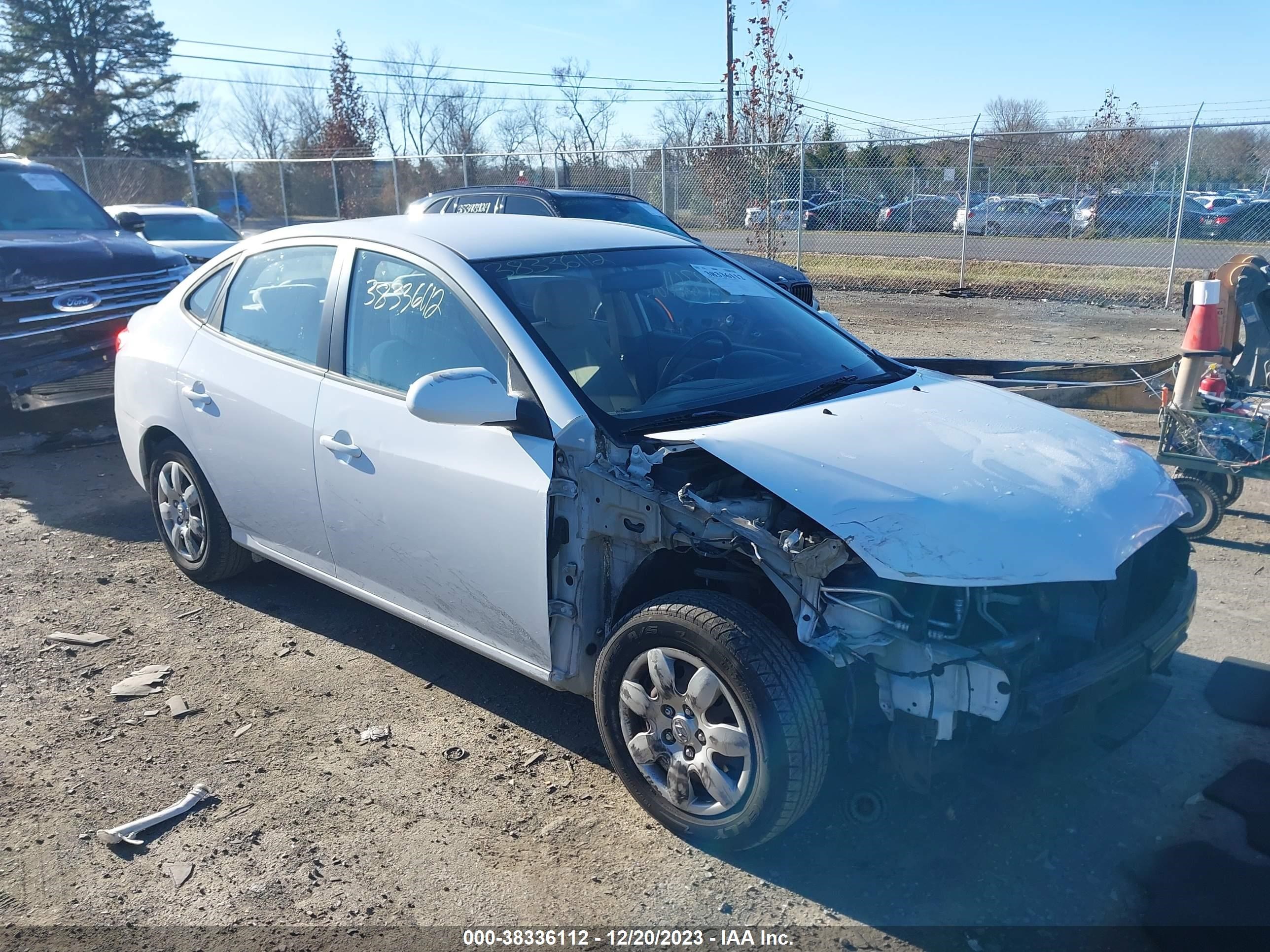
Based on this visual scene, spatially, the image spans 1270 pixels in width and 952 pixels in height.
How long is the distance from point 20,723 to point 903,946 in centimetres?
338

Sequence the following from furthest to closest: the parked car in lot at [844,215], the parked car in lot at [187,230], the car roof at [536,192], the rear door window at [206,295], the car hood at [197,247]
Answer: the parked car in lot at [844,215] → the parked car in lot at [187,230] → the car hood at [197,247] → the car roof at [536,192] → the rear door window at [206,295]

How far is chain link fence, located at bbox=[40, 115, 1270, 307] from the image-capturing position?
571 inches

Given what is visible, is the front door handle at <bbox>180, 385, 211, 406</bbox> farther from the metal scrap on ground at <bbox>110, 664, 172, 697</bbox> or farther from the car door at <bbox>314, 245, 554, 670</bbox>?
the metal scrap on ground at <bbox>110, 664, 172, 697</bbox>

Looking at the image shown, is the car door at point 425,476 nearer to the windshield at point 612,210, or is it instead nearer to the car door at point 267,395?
the car door at point 267,395

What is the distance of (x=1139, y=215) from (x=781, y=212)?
18.6 feet

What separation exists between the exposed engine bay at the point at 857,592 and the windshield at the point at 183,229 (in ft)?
41.1

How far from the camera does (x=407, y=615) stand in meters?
3.90

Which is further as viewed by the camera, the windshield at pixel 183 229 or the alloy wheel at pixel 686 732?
the windshield at pixel 183 229

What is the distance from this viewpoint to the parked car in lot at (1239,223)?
14.2 m

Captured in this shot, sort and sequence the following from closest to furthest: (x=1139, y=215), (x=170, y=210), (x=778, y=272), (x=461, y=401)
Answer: (x=461, y=401) → (x=778, y=272) → (x=170, y=210) → (x=1139, y=215)

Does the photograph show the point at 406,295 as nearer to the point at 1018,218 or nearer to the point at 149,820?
the point at 149,820

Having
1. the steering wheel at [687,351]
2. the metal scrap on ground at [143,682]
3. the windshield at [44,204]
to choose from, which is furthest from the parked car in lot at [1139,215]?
the metal scrap on ground at [143,682]

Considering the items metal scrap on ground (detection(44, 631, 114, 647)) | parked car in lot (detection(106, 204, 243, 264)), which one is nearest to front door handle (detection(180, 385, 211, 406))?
metal scrap on ground (detection(44, 631, 114, 647))

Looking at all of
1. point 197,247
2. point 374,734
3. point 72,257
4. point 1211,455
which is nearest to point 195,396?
point 374,734
